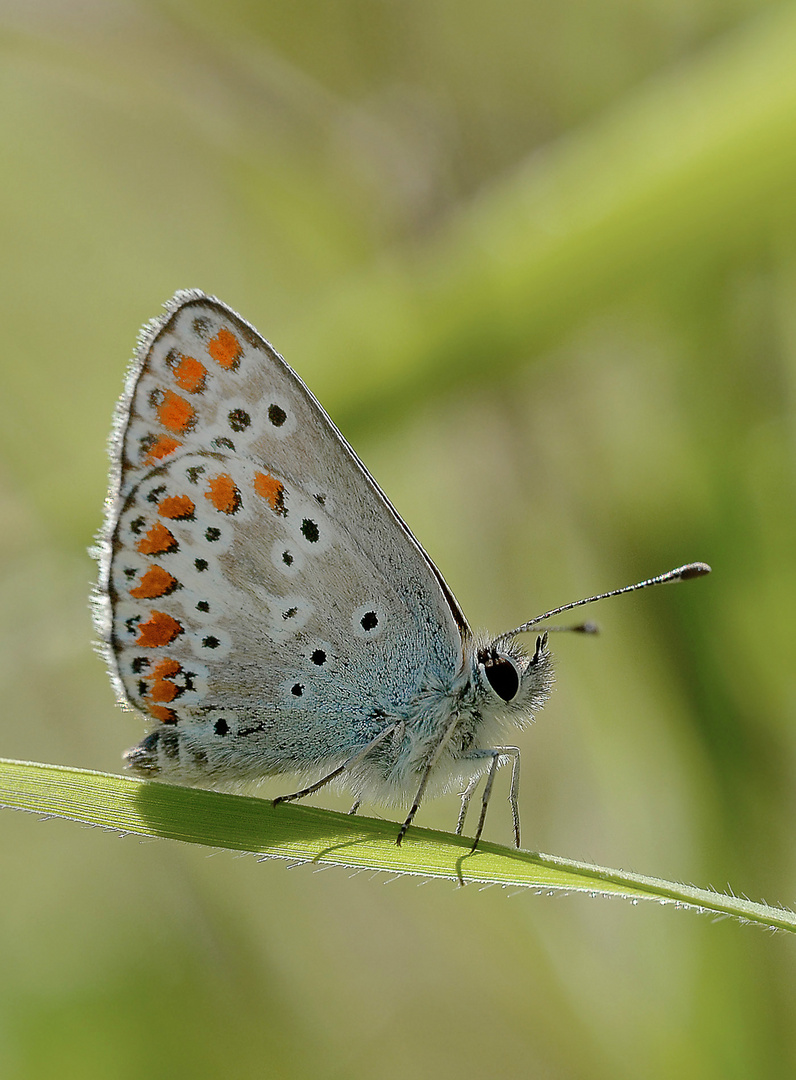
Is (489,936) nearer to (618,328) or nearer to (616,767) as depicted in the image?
(616,767)

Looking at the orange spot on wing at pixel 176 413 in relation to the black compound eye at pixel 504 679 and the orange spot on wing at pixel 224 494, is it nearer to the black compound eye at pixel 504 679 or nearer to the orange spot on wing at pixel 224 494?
the orange spot on wing at pixel 224 494

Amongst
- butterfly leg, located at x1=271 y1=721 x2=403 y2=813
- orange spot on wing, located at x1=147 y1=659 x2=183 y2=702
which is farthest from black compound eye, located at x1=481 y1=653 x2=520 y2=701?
orange spot on wing, located at x1=147 y1=659 x2=183 y2=702

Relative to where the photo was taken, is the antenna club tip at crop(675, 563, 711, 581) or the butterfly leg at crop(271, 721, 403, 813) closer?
the antenna club tip at crop(675, 563, 711, 581)

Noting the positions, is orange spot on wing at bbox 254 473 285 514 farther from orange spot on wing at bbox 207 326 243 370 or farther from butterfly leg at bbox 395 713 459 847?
butterfly leg at bbox 395 713 459 847

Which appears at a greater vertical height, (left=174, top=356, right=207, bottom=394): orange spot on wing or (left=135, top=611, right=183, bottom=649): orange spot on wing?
(left=174, top=356, right=207, bottom=394): orange spot on wing

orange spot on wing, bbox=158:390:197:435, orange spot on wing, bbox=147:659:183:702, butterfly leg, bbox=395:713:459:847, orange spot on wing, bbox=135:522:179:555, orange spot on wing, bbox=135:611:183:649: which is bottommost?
butterfly leg, bbox=395:713:459:847

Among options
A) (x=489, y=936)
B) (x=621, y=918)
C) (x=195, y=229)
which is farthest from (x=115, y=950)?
(x=195, y=229)

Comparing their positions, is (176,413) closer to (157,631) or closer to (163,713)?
(157,631)

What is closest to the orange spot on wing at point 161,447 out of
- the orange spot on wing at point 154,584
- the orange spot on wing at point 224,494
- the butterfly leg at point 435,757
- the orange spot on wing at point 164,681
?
the orange spot on wing at point 224,494
